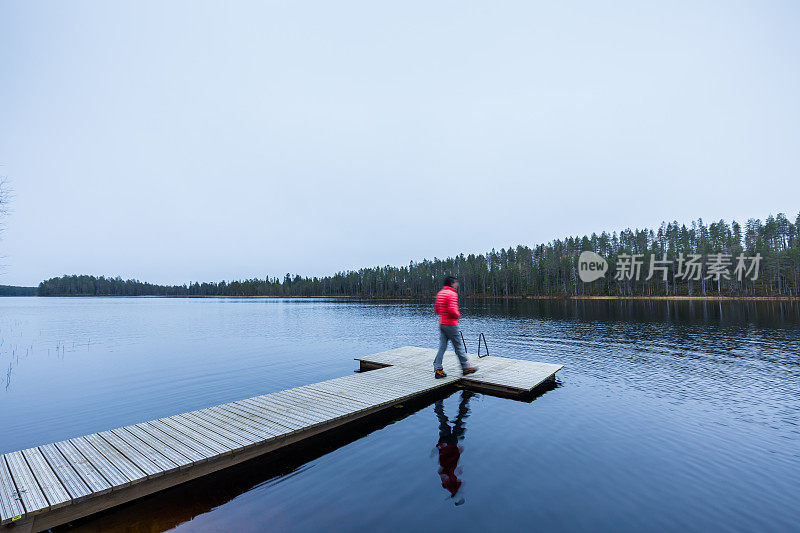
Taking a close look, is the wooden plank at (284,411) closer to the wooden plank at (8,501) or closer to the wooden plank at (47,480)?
the wooden plank at (47,480)

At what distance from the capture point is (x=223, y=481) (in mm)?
7660

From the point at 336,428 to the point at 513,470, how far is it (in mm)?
5035

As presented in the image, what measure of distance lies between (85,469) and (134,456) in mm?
764

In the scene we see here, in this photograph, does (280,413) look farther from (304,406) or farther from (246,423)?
(246,423)

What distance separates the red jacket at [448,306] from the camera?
13.0 m

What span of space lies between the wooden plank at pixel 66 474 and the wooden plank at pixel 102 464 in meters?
0.30

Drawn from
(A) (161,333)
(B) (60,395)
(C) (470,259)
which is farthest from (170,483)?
(C) (470,259)

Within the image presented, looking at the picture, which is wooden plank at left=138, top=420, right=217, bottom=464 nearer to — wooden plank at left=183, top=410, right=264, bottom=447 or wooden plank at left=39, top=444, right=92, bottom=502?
wooden plank at left=183, top=410, right=264, bottom=447

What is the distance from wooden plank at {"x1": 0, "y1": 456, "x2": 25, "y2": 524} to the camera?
5.24m

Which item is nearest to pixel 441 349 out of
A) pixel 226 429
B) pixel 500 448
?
pixel 500 448

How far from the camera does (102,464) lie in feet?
22.6

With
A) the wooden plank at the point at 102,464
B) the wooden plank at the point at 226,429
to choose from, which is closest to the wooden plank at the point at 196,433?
the wooden plank at the point at 226,429

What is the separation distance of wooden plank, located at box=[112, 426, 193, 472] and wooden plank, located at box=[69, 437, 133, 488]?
1.91 feet

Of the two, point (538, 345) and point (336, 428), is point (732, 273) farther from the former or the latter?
point (336, 428)
